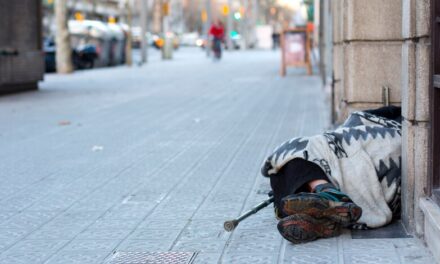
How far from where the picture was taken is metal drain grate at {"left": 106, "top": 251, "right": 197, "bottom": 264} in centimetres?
493

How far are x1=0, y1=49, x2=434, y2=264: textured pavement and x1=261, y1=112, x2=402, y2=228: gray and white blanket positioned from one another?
271 millimetres

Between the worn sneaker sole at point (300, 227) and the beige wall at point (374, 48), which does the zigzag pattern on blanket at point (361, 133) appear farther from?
the beige wall at point (374, 48)

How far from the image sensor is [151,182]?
7641 mm

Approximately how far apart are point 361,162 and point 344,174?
0.42ft

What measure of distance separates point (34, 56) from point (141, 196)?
1492 cm

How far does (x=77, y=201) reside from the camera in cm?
684

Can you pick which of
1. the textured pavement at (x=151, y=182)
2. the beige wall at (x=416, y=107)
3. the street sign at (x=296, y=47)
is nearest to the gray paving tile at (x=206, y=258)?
the textured pavement at (x=151, y=182)

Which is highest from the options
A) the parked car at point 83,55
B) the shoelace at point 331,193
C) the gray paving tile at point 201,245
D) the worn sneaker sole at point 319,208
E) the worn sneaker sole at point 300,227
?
the parked car at point 83,55

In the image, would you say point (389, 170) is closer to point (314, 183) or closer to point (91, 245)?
point (314, 183)

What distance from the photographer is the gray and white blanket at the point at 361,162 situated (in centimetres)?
554

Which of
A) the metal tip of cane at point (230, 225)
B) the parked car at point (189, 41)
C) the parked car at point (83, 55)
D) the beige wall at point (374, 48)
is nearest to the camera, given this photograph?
the metal tip of cane at point (230, 225)

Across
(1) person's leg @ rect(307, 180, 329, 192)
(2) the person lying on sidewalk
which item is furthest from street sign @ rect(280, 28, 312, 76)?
(1) person's leg @ rect(307, 180, 329, 192)

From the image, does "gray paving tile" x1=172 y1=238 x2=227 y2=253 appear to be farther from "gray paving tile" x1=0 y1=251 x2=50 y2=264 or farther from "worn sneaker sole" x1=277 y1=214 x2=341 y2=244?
"gray paving tile" x1=0 y1=251 x2=50 y2=264

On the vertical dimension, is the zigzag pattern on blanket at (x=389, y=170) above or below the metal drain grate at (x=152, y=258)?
A: above
